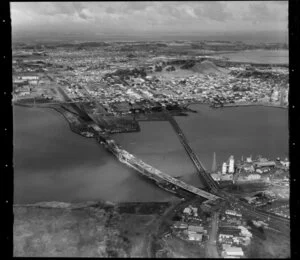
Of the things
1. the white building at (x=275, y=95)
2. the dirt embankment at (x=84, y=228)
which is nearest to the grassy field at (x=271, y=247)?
the dirt embankment at (x=84, y=228)

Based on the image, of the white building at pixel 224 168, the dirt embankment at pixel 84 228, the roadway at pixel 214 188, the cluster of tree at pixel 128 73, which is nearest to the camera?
the dirt embankment at pixel 84 228

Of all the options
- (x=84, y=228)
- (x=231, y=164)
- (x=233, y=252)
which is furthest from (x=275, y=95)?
(x=84, y=228)

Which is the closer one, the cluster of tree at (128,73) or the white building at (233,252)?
the white building at (233,252)

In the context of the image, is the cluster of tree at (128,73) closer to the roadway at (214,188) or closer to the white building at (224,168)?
the roadway at (214,188)

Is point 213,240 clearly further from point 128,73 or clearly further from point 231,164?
point 128,73
